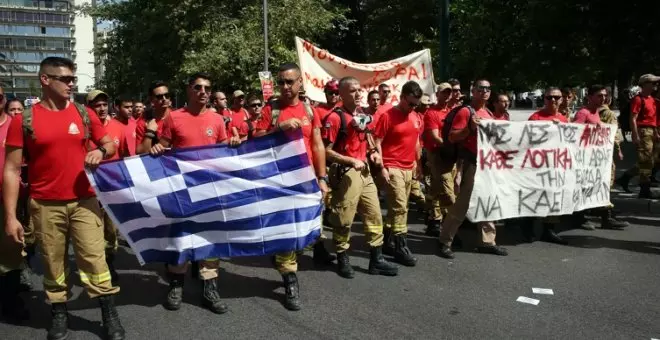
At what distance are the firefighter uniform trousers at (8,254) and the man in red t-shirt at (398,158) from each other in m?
3.23

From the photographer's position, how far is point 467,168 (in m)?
6.47

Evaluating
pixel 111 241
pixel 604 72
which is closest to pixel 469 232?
pixel 111 241

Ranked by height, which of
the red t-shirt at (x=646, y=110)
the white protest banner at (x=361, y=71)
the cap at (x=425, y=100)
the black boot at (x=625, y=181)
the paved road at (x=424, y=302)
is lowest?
the paved road at (x=424, y=302)

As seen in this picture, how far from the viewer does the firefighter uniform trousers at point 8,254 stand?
453cm

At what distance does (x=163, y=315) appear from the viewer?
4.66 m

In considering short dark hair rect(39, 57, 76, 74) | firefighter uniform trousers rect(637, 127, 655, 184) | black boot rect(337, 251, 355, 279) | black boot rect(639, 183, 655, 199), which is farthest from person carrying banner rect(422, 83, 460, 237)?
short dark hair rect(39, 57, 76, 74)

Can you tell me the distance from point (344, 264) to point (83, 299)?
2272 mm

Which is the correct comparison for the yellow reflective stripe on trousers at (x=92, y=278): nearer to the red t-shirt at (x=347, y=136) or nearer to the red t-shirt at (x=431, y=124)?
the red t-shirt at (x=347, y=136)

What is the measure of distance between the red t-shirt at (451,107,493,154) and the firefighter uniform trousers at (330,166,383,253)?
3.83 feet

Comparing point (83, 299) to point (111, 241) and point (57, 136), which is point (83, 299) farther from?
point (57, 136)

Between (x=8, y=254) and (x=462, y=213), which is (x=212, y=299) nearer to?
A: (x=8, y=254)

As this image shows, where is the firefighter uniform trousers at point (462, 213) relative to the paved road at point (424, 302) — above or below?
above

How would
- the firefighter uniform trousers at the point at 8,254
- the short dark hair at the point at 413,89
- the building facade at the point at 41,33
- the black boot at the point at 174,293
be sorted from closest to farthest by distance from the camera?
the firefighter uniform trousers at the point at 8,254
the black boot at the point at 174,293
the short dark hair at the point at 413,89
the building facade at the point at 41,33

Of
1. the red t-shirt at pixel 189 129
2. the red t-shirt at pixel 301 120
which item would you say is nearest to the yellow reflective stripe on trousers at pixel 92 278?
the red t-shirt at pixel 189 129
